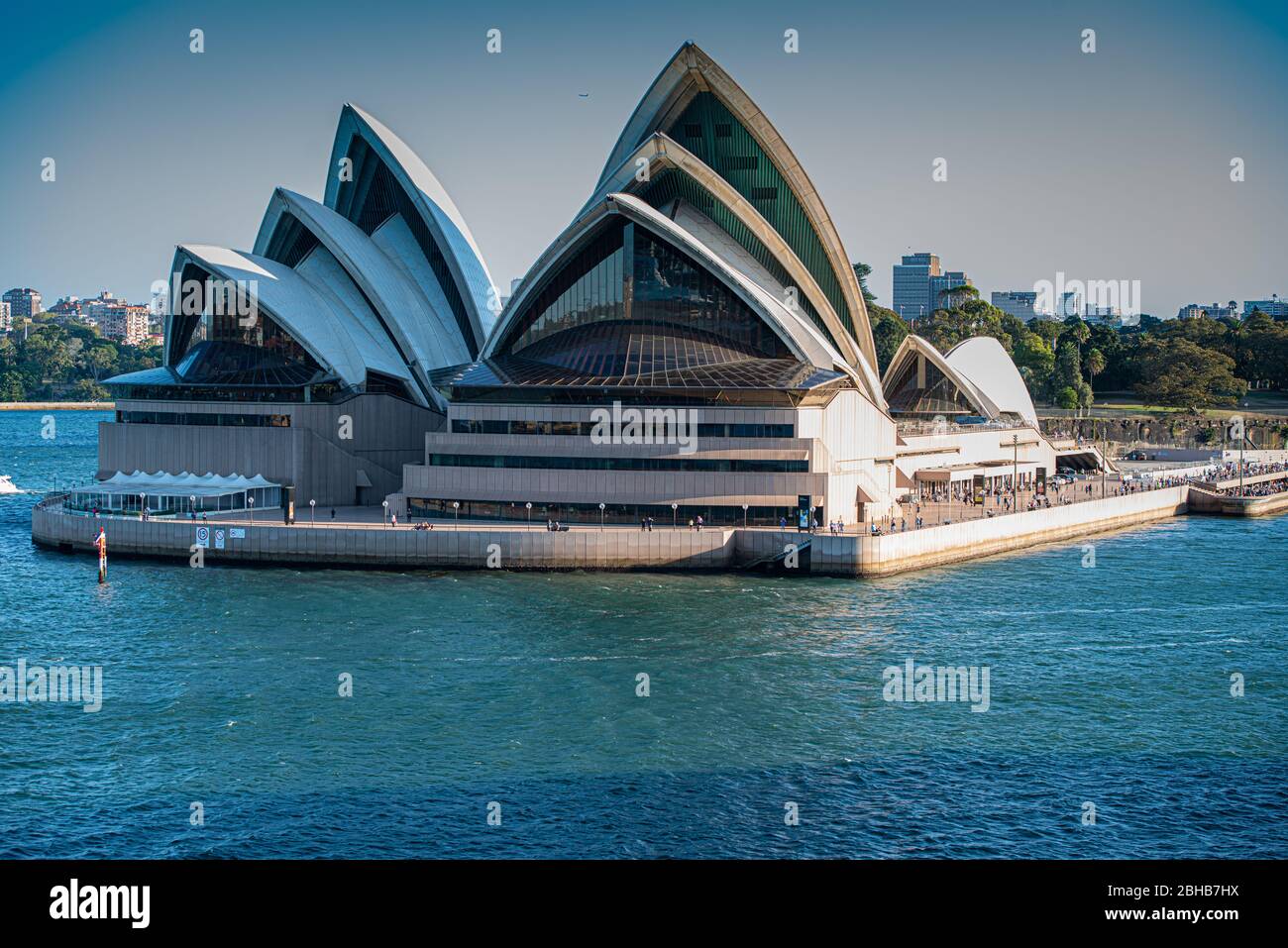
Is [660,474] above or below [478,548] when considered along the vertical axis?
above

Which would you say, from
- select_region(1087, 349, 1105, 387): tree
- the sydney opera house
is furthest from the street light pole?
select_region(1087, 349, 1105, 387): tree

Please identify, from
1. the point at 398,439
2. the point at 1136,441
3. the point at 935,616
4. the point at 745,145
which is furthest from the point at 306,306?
the point at 1136,441

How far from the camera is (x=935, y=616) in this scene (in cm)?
4297

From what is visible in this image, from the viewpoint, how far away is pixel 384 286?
7038 centimetres

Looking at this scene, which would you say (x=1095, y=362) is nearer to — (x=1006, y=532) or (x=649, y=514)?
(x=1006, y=532)

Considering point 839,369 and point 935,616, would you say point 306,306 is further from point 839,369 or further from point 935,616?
point 935,616

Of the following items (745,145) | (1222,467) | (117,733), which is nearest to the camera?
(117,733)

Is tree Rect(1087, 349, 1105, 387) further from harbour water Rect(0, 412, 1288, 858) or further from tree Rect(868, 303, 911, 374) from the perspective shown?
harbour water Rect(0, 412, 1288, 858)

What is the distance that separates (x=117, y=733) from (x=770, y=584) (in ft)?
86.8

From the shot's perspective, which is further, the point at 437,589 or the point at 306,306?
the point at 306,306

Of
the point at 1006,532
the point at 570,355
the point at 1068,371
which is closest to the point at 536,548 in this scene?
the point at 570,355

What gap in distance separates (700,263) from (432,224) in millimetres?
18867

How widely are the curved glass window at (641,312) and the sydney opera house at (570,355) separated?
4.4 inches

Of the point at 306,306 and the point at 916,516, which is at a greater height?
the point at 306,306
